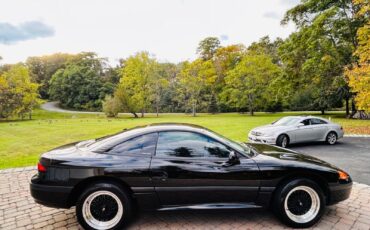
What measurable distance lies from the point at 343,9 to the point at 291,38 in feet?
14.3

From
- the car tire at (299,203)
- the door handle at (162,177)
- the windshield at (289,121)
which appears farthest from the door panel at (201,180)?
the windshield at (289,121)

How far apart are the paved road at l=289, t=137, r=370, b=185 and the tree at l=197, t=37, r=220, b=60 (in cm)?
3649

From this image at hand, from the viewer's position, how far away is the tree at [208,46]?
4388 centimetres

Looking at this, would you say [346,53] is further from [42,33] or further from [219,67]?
[42,33]

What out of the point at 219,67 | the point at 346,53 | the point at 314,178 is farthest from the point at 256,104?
the point at 314,178

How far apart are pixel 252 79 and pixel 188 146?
3015cm

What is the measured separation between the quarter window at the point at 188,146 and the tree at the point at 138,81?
3009 cm

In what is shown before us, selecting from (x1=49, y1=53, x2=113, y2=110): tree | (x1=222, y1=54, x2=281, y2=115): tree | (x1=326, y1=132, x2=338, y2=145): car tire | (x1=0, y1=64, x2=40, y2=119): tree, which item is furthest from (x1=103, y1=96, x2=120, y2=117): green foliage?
(x1=326, y1=132, x2=338, y2=145): car tire

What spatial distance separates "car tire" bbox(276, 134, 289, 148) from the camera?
852 cm

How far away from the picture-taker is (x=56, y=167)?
300cm

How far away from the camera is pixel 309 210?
3213 mm

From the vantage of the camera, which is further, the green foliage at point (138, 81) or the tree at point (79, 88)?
the tree at point (79, 88)

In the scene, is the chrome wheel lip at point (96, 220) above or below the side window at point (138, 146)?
below

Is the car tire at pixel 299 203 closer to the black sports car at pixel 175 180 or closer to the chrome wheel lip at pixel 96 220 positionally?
the black sports car at pixel 175 180
